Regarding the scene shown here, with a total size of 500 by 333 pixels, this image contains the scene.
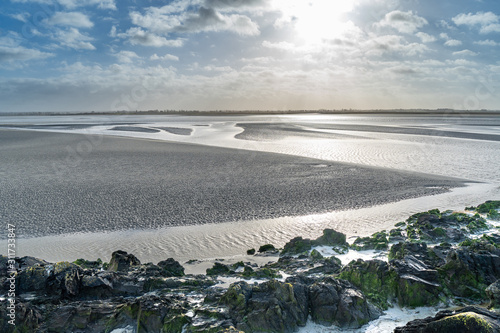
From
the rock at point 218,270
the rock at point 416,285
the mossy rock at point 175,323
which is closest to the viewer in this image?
the mossy rock at point 175,323

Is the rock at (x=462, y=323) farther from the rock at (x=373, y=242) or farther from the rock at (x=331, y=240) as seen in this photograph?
the rock at (x=331, y=240)

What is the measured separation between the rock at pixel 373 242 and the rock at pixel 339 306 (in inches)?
139

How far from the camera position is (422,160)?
2611cm

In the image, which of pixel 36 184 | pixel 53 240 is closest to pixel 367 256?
pixel 53 240

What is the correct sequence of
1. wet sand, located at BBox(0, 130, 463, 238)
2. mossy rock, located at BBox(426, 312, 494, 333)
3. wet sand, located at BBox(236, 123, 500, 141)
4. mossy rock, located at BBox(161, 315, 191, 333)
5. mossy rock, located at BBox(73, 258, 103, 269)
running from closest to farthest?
mossy rock, located at BBox(426, 312, 494, 333), mossy rock, located at BBox(161, 315, 191, 333), mossy rock, located at BBox(73, 258, 103, 269), wet sand, located at BBox(0, 130, 463, 238), wet sand, located at BBox(236, 123, 500, 141)

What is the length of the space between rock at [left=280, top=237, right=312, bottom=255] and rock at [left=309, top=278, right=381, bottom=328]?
3044mm

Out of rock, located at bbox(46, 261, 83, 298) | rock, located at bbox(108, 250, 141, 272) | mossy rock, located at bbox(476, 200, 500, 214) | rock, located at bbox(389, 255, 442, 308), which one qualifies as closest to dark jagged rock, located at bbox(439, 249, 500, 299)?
rock, located at bbox(389, 255, 442, 308)

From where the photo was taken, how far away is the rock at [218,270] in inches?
338

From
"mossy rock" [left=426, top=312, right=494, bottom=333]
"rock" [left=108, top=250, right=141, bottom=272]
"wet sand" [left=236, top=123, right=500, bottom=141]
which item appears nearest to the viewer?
"mossy rock" [left=426, top=312, right=494, bottom=333]

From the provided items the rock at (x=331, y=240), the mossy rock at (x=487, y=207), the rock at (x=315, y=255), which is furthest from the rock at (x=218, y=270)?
the mossy rock at (x=487, y=207)

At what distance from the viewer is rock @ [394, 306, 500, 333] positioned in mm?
A: 4921

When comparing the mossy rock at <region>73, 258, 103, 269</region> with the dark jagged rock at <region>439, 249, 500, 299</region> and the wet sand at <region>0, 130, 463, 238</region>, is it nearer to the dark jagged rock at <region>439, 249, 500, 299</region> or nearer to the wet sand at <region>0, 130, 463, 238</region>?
the wet sand at <region>0, 130, 463, 238</region>

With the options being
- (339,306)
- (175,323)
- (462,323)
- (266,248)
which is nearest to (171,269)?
(175,323)

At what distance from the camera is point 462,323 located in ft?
16.4
